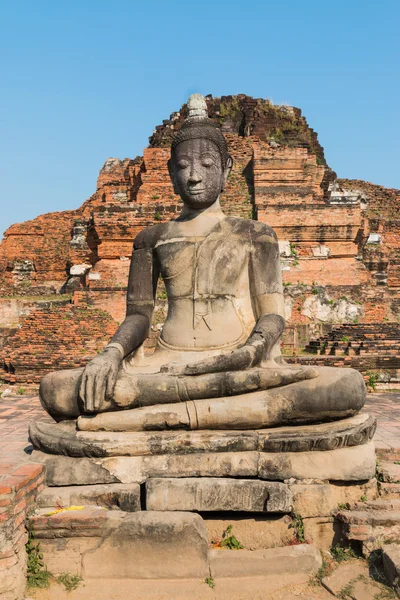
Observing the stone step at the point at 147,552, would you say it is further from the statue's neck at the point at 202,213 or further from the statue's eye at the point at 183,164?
the statue's eye at the point at 183,164

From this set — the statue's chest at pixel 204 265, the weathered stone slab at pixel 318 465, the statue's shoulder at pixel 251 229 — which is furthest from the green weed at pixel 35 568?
the statue's shoulder at pixel 251 229

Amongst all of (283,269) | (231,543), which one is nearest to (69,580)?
(231,543)

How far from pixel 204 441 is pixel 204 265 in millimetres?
1365

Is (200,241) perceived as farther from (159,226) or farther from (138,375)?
(138,375)

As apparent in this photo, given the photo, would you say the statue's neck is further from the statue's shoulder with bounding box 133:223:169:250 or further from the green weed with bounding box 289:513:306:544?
the green weed with bounding box 289:513:306:544

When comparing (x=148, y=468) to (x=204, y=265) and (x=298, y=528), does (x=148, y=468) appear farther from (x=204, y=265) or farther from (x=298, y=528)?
(x=204, y=265)

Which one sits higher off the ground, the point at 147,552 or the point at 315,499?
the point at 315,499

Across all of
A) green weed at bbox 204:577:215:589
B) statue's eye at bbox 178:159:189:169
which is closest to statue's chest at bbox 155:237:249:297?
statue's eye at bbox 178:159:189:169

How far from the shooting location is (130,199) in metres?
20.9

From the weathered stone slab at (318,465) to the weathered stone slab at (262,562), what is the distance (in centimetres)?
45

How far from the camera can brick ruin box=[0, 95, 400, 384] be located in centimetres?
1082

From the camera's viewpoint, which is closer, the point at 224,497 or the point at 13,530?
the point at 13,530

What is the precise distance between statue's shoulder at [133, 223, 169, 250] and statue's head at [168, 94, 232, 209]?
298mm

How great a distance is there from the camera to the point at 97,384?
3.55 m
